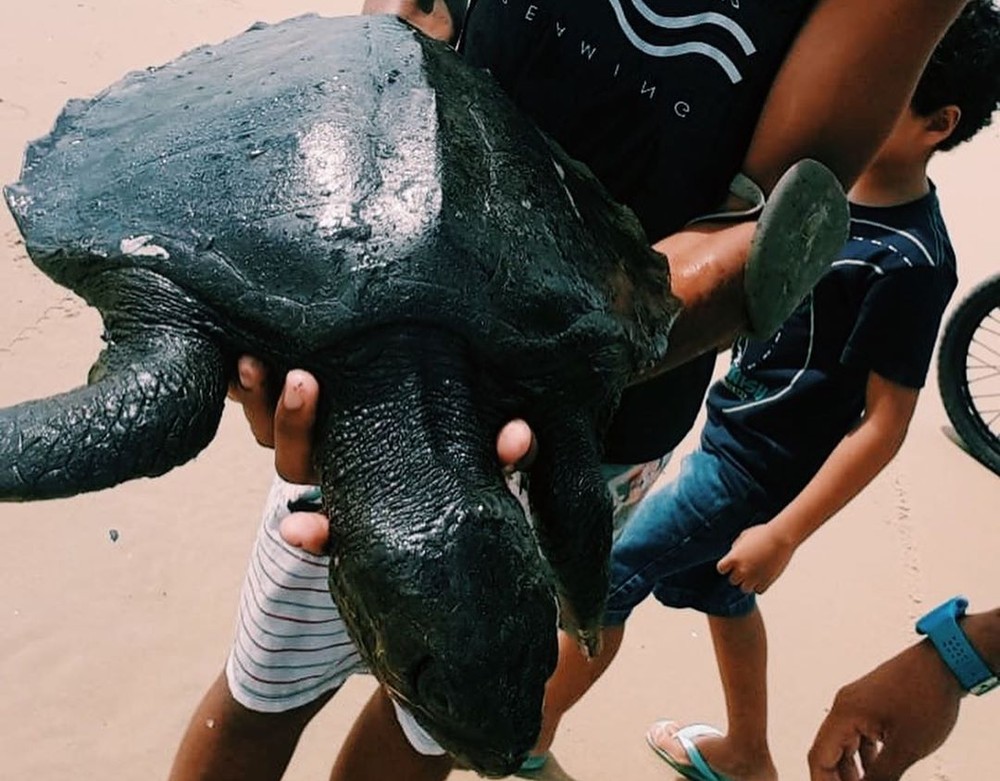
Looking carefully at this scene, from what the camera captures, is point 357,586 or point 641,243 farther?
point 641,243

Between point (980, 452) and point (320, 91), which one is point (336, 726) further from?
point (980, 452)

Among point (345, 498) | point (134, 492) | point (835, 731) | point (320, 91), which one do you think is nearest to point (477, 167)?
point (320, 91)

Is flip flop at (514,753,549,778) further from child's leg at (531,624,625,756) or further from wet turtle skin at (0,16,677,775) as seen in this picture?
wet turtle skin at (0,16,677,775)

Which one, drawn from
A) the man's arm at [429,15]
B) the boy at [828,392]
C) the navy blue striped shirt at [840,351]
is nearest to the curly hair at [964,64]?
the boy at [828,392]

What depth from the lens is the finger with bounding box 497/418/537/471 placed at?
44.8 inches

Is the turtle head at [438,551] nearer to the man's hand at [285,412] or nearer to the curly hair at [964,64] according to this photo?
the man's hand at [285,412]

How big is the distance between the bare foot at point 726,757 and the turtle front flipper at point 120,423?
1.48 meters

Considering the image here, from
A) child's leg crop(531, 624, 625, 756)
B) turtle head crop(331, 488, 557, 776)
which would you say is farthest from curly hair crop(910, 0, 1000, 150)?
turtle head crop(331, 488, 557, 776)

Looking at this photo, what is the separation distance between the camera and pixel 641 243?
1.33m

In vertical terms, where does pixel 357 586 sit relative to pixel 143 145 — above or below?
below

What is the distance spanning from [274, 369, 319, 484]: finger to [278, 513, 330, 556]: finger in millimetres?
63

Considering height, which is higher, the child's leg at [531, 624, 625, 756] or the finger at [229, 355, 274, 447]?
the finger at [229, 355, 274, 447]

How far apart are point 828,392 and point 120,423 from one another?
4.04ft

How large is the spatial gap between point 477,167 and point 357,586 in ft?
1.43
